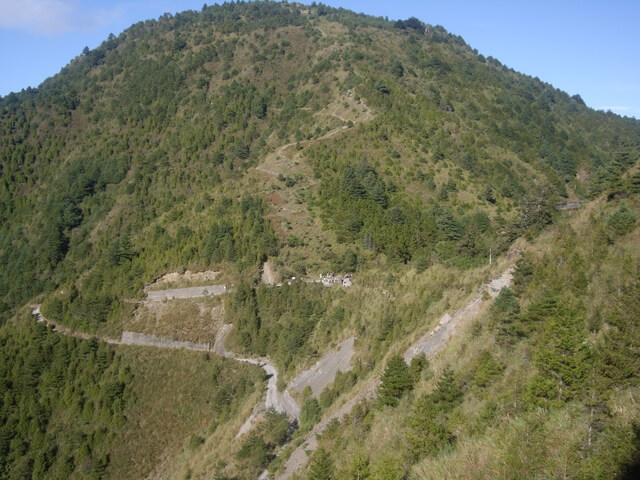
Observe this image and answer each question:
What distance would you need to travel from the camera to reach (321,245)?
56.6m

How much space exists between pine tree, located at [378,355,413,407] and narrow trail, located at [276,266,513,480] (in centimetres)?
349

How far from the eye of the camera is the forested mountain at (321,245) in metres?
19.3

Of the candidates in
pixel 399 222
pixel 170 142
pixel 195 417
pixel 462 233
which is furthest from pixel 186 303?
pixel 170 142

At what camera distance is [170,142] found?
102m

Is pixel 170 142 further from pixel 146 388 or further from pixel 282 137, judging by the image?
pixel 146 388

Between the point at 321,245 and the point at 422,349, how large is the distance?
26.3 meters

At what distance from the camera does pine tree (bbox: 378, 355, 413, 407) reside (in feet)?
89.9

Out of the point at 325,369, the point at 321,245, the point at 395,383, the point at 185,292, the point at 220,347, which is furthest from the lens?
the point at 185,292

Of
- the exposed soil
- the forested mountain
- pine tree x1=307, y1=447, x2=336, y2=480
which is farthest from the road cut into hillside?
pine tree x1=307, y1=447, x2=336, y2=480

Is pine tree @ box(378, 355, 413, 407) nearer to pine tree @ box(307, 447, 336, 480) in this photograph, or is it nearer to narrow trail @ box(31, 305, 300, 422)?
pine tree @ box(307, 447, 336, 480)

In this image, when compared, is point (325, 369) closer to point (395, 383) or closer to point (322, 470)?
point (395, 383)

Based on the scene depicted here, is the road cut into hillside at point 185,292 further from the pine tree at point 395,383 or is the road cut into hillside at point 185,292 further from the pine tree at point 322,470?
the pine tree at point 322,470

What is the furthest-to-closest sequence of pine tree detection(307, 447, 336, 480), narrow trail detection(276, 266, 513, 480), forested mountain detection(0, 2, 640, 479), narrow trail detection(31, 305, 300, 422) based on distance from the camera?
narrow trail detection(31, 305, 300, 422) → narrow trail detection(276, 266, 513, 480) → pine tree detection(307, 447, 336, 480) → forested mountain detection(0, 2, 640, 479)

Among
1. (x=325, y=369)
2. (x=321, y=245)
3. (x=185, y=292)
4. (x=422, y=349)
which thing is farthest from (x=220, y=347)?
(x=422, y=349)
